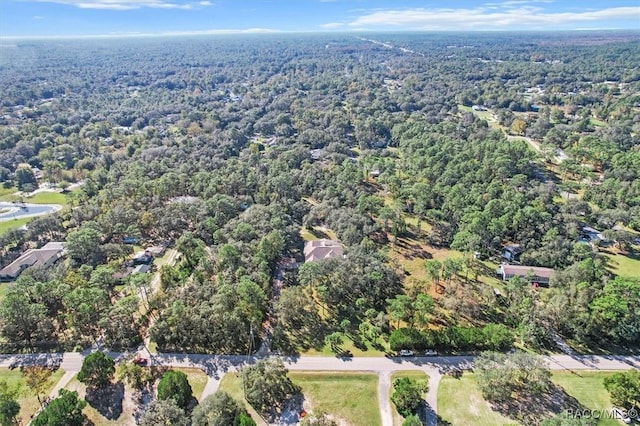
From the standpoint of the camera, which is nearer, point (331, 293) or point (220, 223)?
point (331, 293)

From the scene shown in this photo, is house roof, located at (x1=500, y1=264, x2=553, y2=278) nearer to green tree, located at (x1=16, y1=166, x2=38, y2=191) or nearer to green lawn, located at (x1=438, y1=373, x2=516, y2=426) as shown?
green lawn, located at (x1=438, y1=373, x2=516, y2=426)

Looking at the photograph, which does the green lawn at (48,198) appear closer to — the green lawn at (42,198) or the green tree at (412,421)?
the green lawn at (42,198)

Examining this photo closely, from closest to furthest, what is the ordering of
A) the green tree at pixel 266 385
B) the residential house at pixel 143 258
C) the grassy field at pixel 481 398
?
1. the grassy field at pixel 481 398
2. the green tree at pixel 266 385
3. the residential house at pixel 143 258

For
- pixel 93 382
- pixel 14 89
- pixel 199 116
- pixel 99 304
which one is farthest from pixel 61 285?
pixel 14 89

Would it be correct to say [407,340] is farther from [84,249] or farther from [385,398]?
[84,249]

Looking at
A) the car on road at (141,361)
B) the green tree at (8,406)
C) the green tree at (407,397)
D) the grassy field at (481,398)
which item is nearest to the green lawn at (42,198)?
the car on road at (141,361)

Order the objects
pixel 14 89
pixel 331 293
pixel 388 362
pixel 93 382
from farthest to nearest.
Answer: pixel 14 89 < pixel 331 293 < pixel 388 362 < pixel 93 382

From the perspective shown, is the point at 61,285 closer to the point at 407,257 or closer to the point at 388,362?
the point at 388,362

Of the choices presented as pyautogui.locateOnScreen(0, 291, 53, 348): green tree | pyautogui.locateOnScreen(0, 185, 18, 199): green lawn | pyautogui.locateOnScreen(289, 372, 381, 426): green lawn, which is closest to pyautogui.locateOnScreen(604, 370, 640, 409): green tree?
pyautogui.locateOnScreen(289, 372, 381, 426): green lawn
